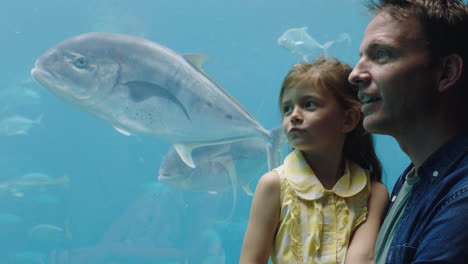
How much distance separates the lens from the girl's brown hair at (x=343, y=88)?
4.14ft

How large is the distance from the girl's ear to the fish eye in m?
2.11

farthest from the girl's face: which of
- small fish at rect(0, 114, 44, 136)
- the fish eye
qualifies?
small fish at rect(0, 114, 44, 136)

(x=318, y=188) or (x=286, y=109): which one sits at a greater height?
(x=286, y=109)

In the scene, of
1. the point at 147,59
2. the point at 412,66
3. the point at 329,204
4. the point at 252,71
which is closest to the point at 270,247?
the point at 329,204

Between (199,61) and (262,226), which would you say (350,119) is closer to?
(262,226)

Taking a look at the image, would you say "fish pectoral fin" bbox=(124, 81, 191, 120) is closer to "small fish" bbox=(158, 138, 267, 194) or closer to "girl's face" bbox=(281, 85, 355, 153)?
"small fish" bbox=(158, 138, 267, 194)

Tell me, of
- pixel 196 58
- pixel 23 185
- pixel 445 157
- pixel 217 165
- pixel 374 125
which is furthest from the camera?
pixel 23 185

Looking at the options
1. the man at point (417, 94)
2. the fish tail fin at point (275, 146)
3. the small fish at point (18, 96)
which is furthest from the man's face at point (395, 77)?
the small fish at point (18, 96)

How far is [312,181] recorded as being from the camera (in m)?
1.19

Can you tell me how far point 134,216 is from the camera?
24.7 feet

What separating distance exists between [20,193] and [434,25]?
28.2 ft

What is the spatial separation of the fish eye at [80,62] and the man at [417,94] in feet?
7.40

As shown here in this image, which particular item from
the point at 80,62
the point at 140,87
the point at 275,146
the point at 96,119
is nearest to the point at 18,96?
the point at 96,119

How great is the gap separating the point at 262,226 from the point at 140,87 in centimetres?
191
